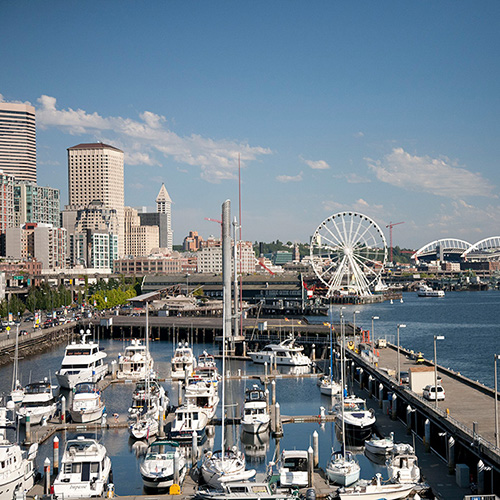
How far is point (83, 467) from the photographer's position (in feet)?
106

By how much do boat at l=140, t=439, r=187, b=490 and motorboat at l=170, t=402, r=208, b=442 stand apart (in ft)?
22.4

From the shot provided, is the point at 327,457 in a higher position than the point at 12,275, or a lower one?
lower

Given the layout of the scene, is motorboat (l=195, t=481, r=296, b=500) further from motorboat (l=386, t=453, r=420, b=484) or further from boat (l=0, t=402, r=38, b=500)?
boat (l=0, t=402, r=38, b=500)

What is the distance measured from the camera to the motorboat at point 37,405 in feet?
151

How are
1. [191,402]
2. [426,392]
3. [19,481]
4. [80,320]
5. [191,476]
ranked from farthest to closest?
[80,320]
[191,402]
[426,392]
[191,476]
[19,481]

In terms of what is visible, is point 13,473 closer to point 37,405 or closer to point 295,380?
point 37,405

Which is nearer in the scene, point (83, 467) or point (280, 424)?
point (83, 467)

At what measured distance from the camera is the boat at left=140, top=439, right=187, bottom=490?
3288cm

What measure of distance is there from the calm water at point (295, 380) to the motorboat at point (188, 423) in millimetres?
1001

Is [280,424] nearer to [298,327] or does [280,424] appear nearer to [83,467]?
[83,467]

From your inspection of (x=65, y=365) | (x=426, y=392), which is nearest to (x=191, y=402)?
(x=426, y=392)

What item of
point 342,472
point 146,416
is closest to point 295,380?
point 146,416

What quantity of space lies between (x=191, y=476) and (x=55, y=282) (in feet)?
475

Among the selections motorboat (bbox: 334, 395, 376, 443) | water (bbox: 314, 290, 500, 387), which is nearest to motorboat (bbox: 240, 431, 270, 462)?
motorboat (bbox: 334, 395, 376, 443)
